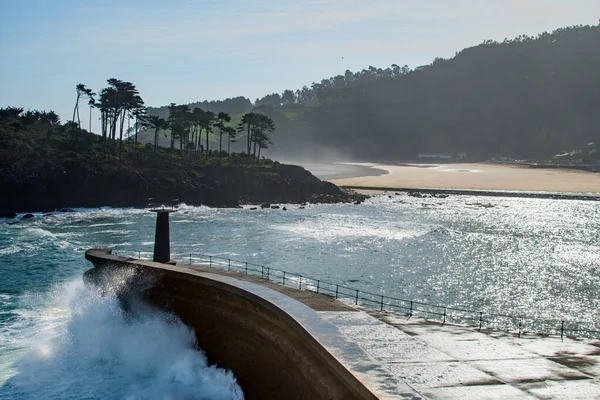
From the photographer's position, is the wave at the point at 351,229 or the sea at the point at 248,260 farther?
the wave at the point at 351,229

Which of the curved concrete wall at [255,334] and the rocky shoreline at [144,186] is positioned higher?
the rocky shoreline at [144,186]

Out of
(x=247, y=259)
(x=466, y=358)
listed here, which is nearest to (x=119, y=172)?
(x=247, y=259)

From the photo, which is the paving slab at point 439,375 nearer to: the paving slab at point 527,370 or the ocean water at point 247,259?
the paving slab at point 527,370

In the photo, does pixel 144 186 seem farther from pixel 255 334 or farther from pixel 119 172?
pixel 255 334

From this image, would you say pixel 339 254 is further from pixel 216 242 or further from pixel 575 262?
pixel 575 262

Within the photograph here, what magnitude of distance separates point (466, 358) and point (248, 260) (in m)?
32.1

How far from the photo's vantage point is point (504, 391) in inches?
558

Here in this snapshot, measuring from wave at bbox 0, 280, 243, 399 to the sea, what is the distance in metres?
0.06

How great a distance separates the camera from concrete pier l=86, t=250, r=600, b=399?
47.0ft

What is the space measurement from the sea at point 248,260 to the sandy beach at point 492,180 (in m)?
26.0

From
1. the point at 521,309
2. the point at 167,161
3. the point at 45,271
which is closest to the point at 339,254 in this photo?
the point at 521,309

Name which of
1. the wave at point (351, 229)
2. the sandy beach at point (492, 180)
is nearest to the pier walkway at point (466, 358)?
the wave at point (351, 229)

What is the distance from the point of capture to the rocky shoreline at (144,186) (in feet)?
261

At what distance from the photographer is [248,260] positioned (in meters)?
48.1
